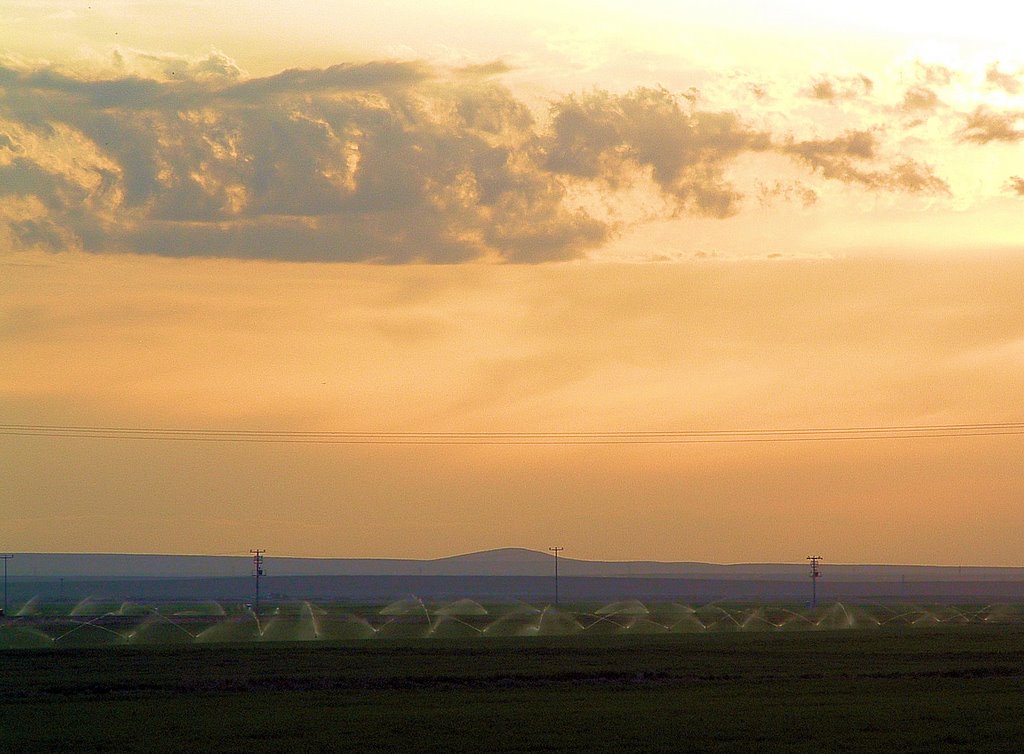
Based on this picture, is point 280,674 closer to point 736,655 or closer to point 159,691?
point 159,691

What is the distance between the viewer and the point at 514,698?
198ft

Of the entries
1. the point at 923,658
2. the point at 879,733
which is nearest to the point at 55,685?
the point at 879,733

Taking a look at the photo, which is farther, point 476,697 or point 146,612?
point 146,612

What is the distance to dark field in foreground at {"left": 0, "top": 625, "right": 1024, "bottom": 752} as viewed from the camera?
45.9m

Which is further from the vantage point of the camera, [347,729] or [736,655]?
[736,655]

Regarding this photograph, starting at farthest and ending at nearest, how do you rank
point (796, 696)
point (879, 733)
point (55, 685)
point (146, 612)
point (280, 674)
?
1. point (146, 612)
2. point (280, 674)
3. point (55, 685)
4. point (796, 696)
5. point (879, 733)

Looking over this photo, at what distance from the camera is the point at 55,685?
67375mm

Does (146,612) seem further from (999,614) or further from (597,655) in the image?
(999,614)

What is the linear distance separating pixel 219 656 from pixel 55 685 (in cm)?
2167

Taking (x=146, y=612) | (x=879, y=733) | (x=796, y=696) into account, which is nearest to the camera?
(x=879, y=733)

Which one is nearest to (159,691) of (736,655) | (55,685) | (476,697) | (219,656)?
(55,685)

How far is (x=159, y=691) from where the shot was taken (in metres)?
64.3

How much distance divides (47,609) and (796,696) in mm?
153147

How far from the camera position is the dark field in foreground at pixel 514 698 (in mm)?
45906
